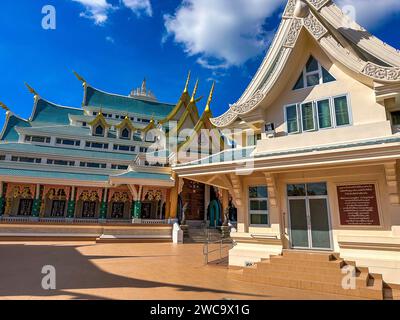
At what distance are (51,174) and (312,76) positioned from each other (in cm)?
2033

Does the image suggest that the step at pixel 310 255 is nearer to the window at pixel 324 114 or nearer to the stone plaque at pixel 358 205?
the stone plaque at pixel 358 205

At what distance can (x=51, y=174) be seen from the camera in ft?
65.0

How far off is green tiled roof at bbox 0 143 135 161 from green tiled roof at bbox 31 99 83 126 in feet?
16.8

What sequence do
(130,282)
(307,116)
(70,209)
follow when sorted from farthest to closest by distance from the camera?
(70,209) < (307,116) < (130,282)

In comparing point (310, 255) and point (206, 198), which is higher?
point (206, 198)

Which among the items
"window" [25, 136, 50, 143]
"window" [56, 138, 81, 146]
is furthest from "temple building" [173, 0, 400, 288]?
"window" [25, 136, 50, 143]

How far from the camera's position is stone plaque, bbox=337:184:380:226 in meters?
6.08

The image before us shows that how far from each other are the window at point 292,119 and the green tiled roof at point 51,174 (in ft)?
55.8

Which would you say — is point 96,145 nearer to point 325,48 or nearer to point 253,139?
point 253,139

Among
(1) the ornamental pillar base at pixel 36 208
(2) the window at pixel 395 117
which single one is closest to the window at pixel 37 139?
(1) the ornamental pillar base at pixel 36 208

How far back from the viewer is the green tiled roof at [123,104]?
1164 inches

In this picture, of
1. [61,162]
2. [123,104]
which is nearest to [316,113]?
[61,162]
